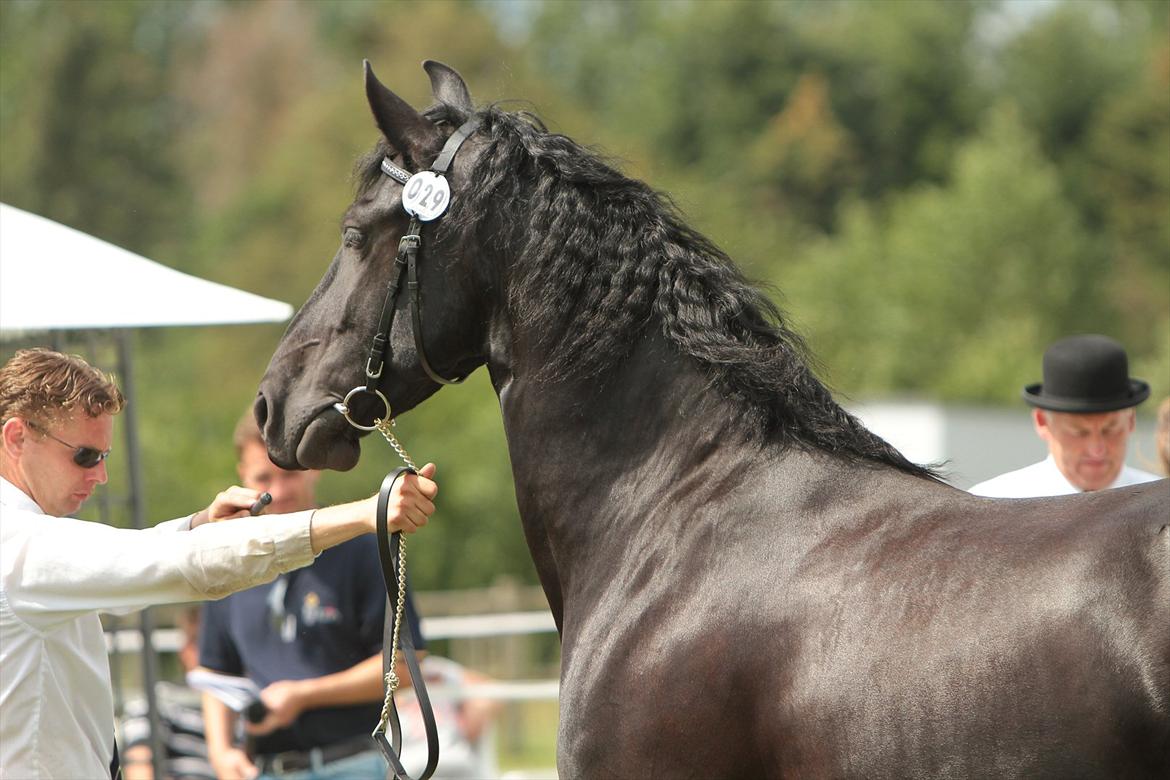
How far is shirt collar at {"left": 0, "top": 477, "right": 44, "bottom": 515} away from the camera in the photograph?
3459mm

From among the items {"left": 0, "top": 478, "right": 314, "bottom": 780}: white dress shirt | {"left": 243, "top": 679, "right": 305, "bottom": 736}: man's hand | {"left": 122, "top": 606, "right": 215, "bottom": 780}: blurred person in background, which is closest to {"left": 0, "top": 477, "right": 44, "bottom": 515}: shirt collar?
{"left": 0, "top": 478, "right": 314, "bottom": 780}: white dress shirt

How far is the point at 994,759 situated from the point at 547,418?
→ 138cm

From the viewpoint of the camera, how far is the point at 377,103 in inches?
137

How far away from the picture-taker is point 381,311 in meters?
3.56

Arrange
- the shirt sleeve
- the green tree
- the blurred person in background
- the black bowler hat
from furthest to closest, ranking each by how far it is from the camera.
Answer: the green tree → the blurred person in background → the black bowler hat → the shirt sleeve

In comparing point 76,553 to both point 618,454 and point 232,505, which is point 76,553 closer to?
point 232,505

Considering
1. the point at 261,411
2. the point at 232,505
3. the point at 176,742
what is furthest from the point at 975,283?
the point at 232,505

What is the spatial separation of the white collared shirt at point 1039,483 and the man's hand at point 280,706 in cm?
258

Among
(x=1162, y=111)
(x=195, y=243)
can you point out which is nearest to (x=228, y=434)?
(x=195, y=243)

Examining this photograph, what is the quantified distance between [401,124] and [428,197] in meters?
0.23

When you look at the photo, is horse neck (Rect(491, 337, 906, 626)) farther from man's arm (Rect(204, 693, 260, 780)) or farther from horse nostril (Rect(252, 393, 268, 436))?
man's arm (Rect(204, 693, 260, 780))

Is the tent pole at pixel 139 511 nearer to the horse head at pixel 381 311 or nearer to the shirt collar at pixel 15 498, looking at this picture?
the shirt collar at pixel 15 498

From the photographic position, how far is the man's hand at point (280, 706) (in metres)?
5.12

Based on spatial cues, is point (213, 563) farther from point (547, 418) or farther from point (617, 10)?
point (617, 10)
